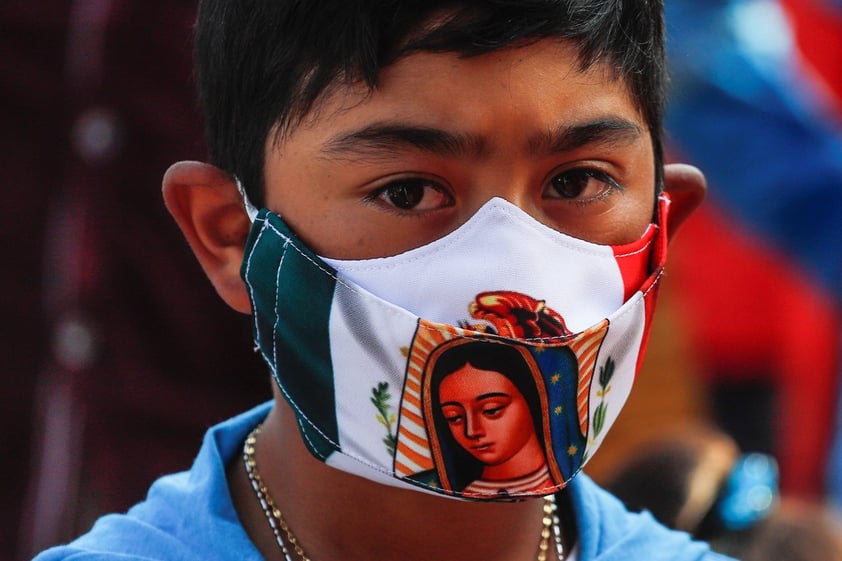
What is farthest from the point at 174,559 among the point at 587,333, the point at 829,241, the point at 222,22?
the point at 829,241

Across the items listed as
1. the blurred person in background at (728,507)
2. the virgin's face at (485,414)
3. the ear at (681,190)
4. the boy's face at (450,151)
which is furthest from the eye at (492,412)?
the blurred person in background at (728,507)

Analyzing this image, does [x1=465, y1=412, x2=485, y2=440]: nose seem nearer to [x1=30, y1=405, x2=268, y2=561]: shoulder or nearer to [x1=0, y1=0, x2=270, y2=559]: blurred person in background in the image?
[x1=30, y1=405, x2=268, y2=561]: shoulder

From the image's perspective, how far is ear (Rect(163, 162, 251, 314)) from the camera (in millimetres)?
2562

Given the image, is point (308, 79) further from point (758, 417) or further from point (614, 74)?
point (758, 417)

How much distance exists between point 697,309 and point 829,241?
0.89 m

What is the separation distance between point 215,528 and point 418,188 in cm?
68

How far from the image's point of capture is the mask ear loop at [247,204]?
8.19 feet

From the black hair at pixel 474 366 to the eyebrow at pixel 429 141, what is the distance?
309 mm

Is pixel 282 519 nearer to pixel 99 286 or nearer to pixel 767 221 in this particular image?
pixel 99 286

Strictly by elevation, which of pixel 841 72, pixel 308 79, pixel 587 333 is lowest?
pixel 587 333

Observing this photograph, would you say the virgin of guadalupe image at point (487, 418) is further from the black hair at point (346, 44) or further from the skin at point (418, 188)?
the black hair at point (346, 44)

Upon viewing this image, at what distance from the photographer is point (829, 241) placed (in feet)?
16.2

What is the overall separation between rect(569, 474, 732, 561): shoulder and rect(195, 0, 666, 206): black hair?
0.64 m

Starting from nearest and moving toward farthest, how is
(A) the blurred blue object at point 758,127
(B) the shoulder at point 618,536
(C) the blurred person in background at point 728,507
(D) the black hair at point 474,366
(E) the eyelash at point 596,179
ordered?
(D) the black hair at point 474,366 < (E) the eyelash at point 596,179 < (B) the shoulder at point 618,536 < (C) the blurred person in background at point 728,507 < (A) the blurred blue object at point 758,127
